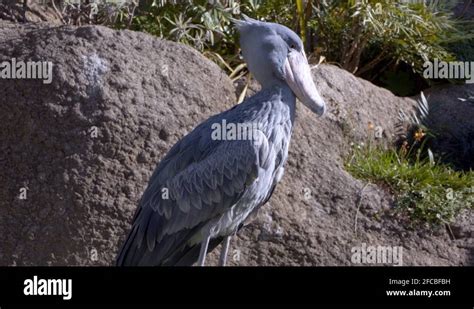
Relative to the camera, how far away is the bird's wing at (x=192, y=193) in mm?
6930

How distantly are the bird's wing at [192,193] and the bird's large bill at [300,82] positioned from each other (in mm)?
500

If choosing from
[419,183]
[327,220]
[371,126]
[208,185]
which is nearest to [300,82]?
[208,185]

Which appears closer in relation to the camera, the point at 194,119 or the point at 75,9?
the point at 194,119

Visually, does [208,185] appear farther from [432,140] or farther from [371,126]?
[432,140]

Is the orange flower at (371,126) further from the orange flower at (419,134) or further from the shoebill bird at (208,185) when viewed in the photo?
the shoebill bird at (208,185)

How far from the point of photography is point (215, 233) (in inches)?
277

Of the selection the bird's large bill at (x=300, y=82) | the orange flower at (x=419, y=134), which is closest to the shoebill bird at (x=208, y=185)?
the bird's large bill at (x=300, y=82)

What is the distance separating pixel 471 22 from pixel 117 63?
3567 millimetres

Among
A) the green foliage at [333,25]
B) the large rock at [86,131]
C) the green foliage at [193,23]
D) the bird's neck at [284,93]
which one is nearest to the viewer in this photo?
the bird's neck at [284,93]

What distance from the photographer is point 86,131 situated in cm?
810

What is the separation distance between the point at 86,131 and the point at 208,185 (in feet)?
4.81
